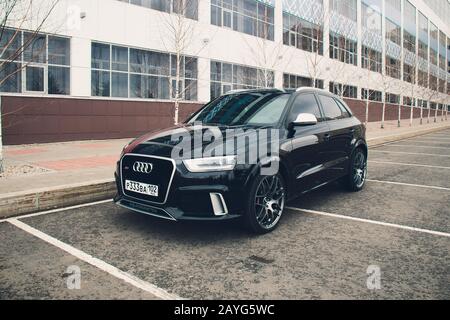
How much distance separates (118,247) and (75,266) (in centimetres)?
56

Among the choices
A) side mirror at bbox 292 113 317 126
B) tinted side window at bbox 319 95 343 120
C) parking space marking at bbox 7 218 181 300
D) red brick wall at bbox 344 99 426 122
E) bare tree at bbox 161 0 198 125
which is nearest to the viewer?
parking space marking at bbox 7 218 181 300

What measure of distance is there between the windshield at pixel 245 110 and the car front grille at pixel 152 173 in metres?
→ 1.21

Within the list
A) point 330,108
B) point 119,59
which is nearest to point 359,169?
point 330,108

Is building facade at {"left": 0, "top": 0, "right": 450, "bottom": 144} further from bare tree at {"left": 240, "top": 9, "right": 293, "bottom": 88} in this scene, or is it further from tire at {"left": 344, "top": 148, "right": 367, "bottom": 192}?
tire at {"left": 344, "top": 148, "right": 367, "bottom": 192}

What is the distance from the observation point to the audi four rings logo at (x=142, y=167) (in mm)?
4152

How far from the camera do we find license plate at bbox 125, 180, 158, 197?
4118 mm

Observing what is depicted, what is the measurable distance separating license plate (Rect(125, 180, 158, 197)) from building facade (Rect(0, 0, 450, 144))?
14.9 feet

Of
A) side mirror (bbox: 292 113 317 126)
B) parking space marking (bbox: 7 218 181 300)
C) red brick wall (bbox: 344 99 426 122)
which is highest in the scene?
red brick wall (bbox: 344 99 426 122)

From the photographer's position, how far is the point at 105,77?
1519 centimetres

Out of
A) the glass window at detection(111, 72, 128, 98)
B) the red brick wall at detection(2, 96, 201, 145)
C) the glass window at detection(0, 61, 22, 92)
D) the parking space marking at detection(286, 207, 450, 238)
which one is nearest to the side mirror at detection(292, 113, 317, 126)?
the parking space marking at detection(286, 207, 450, 238)

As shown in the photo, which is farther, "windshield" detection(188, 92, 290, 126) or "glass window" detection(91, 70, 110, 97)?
"glass window" detection(91, 70, 110, 97)

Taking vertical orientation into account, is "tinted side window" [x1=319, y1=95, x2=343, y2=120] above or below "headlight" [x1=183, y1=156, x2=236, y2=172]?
above
